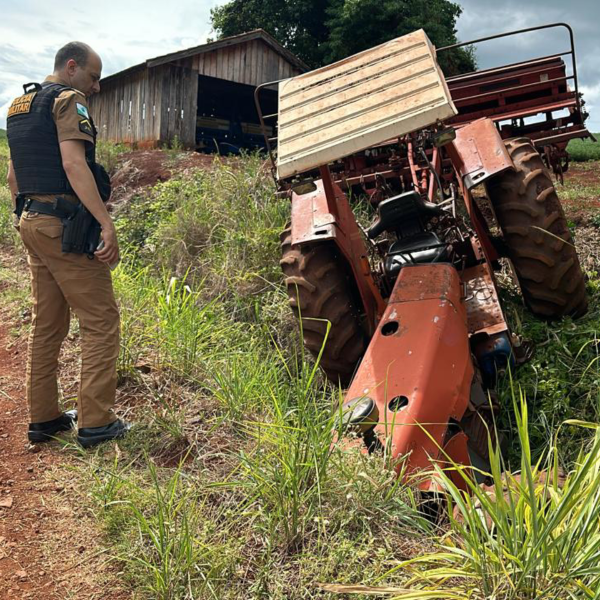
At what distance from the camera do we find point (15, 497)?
2.84 metres

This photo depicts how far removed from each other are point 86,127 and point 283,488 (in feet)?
7.25

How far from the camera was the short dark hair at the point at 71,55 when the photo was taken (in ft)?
10.9

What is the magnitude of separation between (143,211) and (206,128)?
10.6 metres

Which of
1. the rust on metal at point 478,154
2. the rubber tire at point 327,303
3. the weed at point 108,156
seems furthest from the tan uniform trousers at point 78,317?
the weed at point 108,156

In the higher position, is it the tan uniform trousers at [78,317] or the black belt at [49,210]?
the black belt at [49,210]

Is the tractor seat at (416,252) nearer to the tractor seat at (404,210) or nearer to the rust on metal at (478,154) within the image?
the tractor seat at (404,210)

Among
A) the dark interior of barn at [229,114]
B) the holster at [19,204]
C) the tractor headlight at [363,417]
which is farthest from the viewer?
the dark interior of barn at [229,114]

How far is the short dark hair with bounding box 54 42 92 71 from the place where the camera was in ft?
10.9

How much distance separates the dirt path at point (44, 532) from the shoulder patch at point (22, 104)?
1856 mm

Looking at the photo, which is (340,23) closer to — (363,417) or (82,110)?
(82,110)

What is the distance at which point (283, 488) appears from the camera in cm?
218

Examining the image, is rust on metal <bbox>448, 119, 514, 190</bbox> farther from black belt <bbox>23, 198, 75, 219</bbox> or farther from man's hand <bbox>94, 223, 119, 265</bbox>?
black belt <bbox>23, 198, 75, 219</bbox>

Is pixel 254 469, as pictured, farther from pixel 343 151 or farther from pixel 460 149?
pixel 460 149

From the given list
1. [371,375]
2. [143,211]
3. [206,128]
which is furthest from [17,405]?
[206,128]
